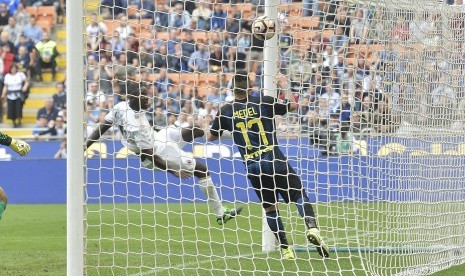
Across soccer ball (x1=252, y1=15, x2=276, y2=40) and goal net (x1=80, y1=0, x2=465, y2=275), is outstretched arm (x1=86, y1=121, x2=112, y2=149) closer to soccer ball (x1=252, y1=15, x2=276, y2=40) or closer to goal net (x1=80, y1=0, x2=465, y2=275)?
goal net (x1=80, y1=0, x2=465, y2=275)

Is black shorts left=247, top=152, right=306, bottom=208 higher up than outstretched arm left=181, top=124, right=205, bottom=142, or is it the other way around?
outstretched arm left=181, top=124, right=205, bottom=142

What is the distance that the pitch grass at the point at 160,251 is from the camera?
375 inches

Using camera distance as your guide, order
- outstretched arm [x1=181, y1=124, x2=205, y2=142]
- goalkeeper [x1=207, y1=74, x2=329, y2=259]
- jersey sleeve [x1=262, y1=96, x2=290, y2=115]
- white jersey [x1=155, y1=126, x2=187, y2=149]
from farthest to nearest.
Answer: goalkeeper [x1=207, y1=74, x2=329, y2=259] < jersey sleeve [x1=262, y1=96, x2=290, y2=115] < outstretched arm [x1=181, y1=124, x2=205, y2=142] < white jersey [x1=155, y1=126, x2=187, y2=149]

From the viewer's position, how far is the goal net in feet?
29.4

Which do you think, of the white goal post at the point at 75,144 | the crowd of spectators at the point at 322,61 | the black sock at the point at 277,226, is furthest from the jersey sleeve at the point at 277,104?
the white goal post at the point at 75,144

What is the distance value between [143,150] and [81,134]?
11.8 feet

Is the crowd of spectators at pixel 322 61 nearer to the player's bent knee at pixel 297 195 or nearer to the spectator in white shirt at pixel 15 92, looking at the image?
the player's bent knee at pixel 297 195

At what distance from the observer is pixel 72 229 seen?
804cm

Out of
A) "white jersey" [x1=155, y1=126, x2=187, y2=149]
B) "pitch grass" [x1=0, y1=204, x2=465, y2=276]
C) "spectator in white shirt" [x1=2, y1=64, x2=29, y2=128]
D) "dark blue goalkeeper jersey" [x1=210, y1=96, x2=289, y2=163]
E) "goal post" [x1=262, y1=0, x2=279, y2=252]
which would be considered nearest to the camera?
"white jersey" [x1=155, y1=126, x2=187, y2=149]

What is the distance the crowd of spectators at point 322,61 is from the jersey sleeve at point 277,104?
0.15 meters

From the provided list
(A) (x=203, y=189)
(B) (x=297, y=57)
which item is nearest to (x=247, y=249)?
(A) (x=203, y=189)

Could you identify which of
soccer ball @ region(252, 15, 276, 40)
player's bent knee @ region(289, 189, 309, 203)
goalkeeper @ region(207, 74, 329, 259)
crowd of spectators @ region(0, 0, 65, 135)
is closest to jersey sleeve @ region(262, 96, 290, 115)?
goalkeeper @ region(207, 74, 329, 259)

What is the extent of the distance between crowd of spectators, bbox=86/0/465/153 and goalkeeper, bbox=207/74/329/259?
314 mm

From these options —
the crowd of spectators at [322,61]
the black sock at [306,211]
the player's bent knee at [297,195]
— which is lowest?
the black sock at [306,211]
